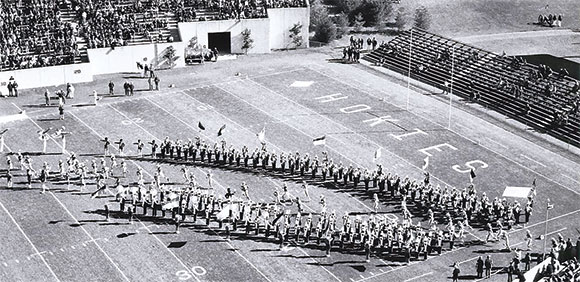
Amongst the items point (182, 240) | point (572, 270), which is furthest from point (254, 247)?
point (572, 270)

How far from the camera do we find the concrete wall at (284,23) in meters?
78.8

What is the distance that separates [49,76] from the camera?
221 ft

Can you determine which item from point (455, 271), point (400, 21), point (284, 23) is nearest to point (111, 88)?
point (284, 23)

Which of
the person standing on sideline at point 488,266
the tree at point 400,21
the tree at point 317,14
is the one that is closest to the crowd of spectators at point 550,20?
the tree at point 400,21

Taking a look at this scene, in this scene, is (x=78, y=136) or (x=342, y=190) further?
(x=78, y=136)

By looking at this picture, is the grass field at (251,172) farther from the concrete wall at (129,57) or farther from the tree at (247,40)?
the tree at (247,40)

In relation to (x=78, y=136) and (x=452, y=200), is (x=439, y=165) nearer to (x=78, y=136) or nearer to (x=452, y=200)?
(x=452, y=200)

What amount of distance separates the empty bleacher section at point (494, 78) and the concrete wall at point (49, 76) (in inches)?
987

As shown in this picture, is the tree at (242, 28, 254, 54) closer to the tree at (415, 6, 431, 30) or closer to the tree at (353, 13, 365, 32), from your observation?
the tree at (353, 13, 365, 32)

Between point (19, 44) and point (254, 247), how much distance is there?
36.0 m

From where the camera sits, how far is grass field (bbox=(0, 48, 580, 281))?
41.1 meters

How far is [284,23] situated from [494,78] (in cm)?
2122

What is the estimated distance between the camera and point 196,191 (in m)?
46.5

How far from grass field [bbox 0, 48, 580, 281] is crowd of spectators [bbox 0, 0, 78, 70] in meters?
3.61
